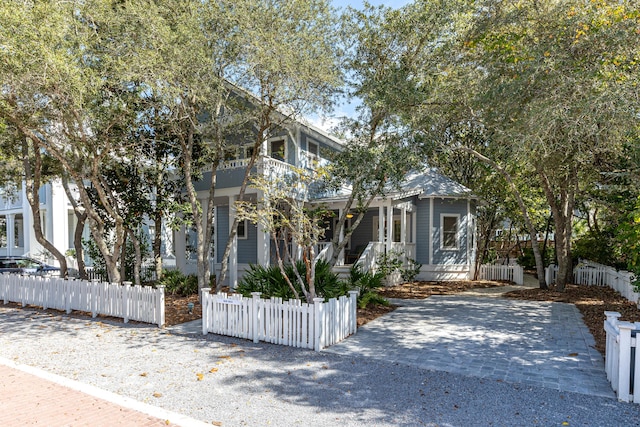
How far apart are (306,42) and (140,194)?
22.6ft

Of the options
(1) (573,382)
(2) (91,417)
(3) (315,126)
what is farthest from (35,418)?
(3) (315,126)

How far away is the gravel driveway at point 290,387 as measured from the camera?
14.0 ft

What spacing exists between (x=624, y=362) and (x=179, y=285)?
11.8 meters

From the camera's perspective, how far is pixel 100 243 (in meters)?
10.3

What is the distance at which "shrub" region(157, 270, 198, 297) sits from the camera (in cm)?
1277

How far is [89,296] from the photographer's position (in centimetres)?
974

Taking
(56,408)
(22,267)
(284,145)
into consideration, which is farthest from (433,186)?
(22,267)

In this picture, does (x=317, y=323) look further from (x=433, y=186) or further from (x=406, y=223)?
(x=433, y=186)

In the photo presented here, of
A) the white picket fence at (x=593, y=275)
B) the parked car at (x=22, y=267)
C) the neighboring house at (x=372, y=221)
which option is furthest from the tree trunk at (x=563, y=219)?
the parked car at (x=22, y=267)

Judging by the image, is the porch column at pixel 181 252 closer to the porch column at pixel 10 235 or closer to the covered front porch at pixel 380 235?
the covered front porch at pixel 380 235

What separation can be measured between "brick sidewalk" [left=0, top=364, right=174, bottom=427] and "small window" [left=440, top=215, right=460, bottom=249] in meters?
14.3

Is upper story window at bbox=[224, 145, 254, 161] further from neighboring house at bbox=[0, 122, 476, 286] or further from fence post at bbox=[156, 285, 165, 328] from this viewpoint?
fence post at bbox=[156, 285, 165, 328]

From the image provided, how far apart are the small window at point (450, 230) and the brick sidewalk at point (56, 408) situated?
14.3 m

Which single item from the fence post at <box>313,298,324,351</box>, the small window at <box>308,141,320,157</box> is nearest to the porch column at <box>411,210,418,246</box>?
the small window at <box>308,141,320,157</box>
